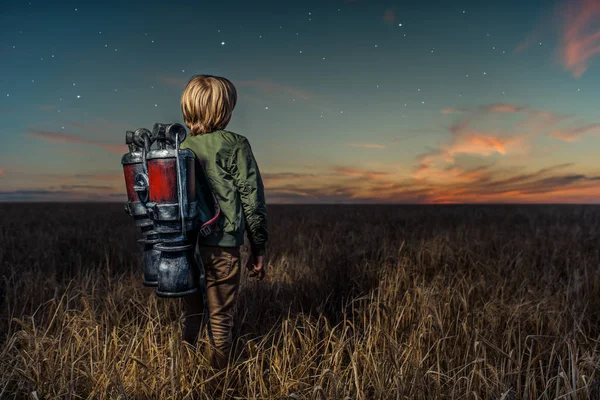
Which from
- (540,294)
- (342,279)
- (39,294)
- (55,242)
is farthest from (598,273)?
(55,242)

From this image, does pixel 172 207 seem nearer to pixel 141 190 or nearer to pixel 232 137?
pixel 141 190

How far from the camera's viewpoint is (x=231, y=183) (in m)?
2.33

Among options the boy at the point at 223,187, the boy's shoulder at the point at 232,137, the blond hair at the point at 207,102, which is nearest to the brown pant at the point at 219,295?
the boy at the point at 223,187

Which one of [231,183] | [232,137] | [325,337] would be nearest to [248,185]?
[231,183]

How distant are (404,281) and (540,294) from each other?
127 cm

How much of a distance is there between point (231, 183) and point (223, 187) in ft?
0.17

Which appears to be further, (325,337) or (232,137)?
(325,337)

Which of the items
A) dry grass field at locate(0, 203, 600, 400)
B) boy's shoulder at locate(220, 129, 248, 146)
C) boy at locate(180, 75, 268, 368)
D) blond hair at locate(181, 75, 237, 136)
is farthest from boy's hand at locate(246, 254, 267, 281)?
blond hair at locate(181, 75, 237, 136)

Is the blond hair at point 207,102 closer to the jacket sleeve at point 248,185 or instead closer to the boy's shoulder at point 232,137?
the boy's shoulder at point 232,137

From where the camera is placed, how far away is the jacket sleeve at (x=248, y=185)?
231 centimetres

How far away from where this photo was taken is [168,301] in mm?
3633

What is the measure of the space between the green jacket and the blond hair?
69 millimetres

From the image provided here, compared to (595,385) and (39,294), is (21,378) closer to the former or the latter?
(39,294)

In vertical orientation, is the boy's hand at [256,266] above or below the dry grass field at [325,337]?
above
